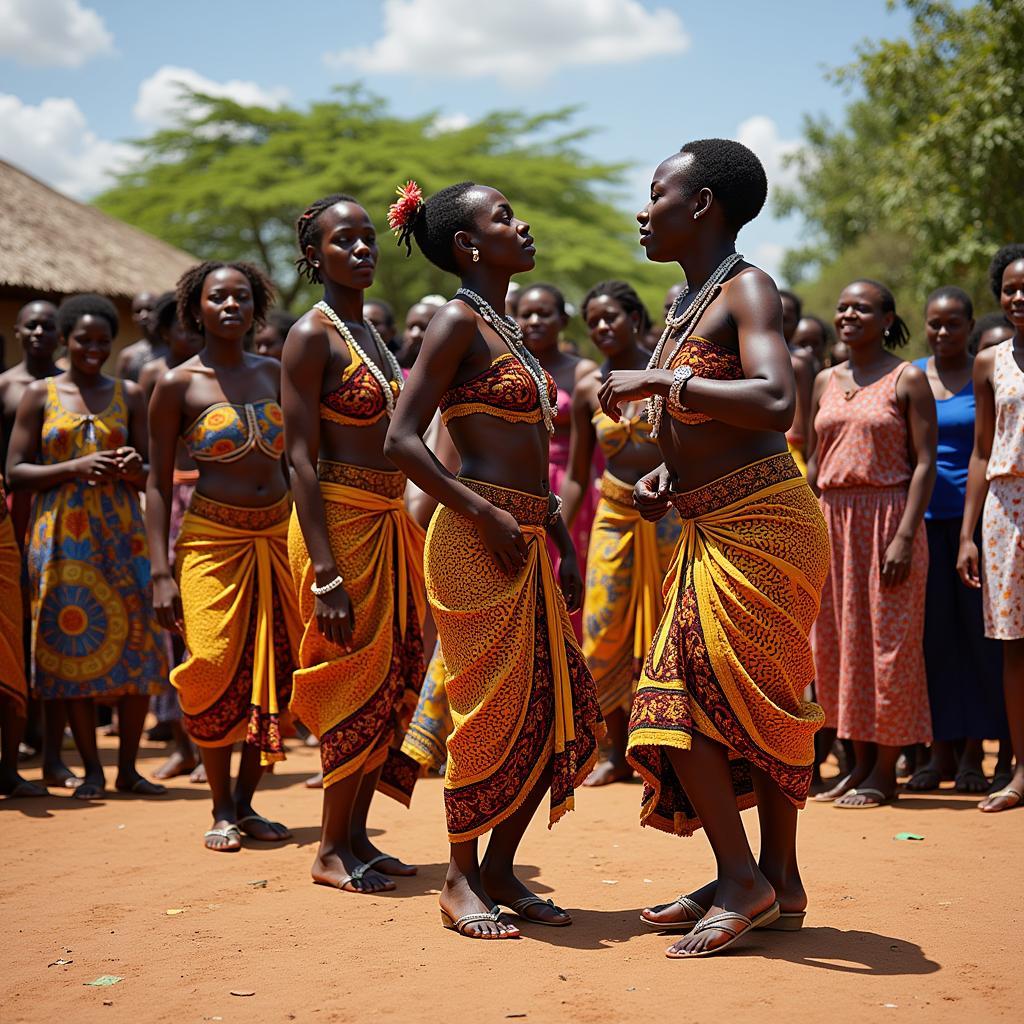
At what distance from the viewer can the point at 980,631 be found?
6.86 metres

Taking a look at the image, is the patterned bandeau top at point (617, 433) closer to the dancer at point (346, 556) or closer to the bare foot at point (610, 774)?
the bare foot at point (610, 774)

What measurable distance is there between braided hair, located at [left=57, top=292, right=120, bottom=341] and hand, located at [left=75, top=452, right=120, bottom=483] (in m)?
0.81

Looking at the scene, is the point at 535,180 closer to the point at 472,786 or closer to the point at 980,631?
the point at 980,631

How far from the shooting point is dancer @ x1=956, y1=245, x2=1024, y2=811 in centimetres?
623

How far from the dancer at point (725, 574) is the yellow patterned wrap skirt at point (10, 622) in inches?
155

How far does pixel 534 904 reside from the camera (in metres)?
4.54

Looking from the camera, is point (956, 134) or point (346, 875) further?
point (956, 134)

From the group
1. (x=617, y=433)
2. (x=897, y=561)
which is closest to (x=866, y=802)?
(x=897, y=561)

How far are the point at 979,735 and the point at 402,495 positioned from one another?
345 centimetres

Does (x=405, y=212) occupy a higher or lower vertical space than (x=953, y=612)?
higher

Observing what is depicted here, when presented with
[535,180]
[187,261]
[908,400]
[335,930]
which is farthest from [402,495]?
[535,180]

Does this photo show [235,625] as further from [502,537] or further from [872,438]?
[872,438]

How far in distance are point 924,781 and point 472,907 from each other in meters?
3.37

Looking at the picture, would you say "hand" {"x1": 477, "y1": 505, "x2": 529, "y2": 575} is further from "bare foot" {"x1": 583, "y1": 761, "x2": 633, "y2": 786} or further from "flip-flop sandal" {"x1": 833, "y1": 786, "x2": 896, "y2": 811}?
"bare foot" {"x1": 583, "y1": 761, "x2": 633, "y2": 786}
